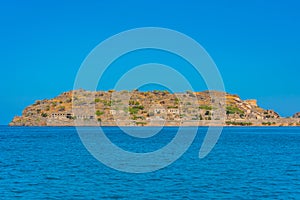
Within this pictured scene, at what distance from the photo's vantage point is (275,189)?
32.1 m

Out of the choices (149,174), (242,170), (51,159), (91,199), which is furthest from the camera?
(51,159)

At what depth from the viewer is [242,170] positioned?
4247 cm

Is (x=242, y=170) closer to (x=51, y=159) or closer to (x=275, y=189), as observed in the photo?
(x=275, y=189)

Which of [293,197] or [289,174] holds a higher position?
[289,174]

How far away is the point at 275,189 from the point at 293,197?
→ 2778mm

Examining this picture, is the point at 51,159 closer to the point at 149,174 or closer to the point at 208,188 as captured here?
the point at 149,174

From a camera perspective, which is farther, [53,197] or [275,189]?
[275,189]

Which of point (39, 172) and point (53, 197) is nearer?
point (53, 197)

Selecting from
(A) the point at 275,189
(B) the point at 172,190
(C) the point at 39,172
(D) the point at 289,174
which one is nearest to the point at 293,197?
(A) the point at 275,189

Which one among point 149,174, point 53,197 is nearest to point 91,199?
point 53,197

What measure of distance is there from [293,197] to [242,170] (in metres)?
13.2

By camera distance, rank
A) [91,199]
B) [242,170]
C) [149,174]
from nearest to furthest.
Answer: [91,199], [149,174], [242,170]

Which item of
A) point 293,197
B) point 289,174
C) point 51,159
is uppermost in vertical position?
point 51,159

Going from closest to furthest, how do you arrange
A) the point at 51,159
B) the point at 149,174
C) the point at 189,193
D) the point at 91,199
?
the point at 91,199, the point at 189,193, the point at 149,174, the point at 51,159
